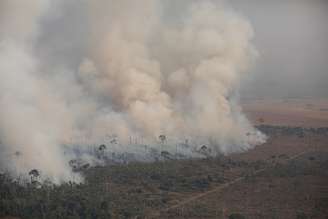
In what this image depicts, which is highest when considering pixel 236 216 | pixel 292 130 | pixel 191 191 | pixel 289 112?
pixel 289 112

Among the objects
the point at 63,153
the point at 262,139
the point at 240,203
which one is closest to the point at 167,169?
the point at 63,153

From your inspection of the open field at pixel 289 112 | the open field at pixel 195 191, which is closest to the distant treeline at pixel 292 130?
the open field at pixel 289 112

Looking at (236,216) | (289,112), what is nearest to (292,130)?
(289,112)

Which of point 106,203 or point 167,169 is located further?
point 167,169

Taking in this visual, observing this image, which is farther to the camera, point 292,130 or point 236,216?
point 292,130

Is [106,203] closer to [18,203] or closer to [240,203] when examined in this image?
[18,203]

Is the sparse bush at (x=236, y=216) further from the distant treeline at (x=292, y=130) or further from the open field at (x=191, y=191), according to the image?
the distant treeline at (x=292, y=130)

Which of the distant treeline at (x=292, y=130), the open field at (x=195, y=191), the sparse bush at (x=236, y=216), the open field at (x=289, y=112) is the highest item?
the open field at (x=289, y=112)

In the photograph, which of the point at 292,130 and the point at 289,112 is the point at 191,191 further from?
the point at 289,112

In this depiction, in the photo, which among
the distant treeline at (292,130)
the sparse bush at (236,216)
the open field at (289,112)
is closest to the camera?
the sparse bush at (236,216)

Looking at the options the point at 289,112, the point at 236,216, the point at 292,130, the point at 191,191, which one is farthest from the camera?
the point at 289,112

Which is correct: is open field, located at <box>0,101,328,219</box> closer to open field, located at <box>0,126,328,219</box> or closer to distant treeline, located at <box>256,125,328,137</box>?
open field, located at <box>0,126,328,219</box>
